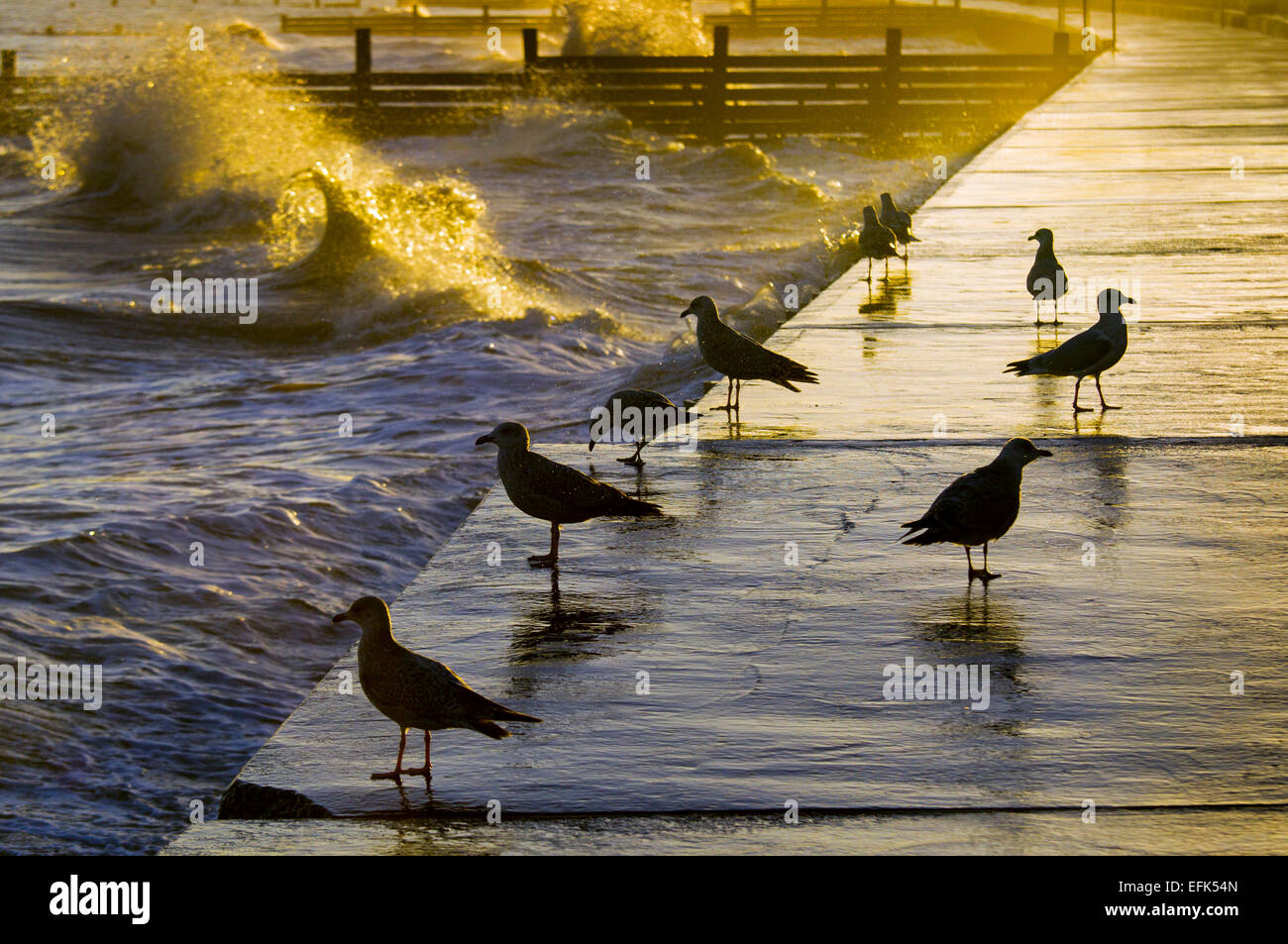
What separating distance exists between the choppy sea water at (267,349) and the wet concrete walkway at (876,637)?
1.97 meters

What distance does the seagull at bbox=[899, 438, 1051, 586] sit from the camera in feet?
19.3

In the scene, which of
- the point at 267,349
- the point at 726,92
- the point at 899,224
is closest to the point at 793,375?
the point at 899,224

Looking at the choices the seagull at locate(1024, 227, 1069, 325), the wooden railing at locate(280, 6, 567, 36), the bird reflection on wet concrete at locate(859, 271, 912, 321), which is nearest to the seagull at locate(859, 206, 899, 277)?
the bird reflection on wet concrete at locate(859, 271, 912, 321)

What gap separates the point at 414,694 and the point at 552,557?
2.14 metres

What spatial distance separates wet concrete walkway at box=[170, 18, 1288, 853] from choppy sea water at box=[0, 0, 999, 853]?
1969 mm

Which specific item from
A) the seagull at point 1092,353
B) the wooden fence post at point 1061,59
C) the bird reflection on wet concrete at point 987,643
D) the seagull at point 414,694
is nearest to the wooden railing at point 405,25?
the wooden fence post at point 1061,59

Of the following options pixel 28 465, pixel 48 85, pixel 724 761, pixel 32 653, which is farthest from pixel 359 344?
pixel 48 85

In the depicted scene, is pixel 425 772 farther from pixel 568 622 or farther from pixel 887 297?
pixel 887 297

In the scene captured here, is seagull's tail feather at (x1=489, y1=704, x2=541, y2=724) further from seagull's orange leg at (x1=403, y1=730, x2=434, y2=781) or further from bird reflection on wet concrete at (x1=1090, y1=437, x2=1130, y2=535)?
bird reflection on wet concrete at (x1=1090, y1=437, x2=1130, y2=535)

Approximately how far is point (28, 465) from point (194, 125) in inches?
914

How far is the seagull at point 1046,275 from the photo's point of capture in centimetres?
1079

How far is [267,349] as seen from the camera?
18.7 m

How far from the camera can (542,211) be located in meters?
29.7
